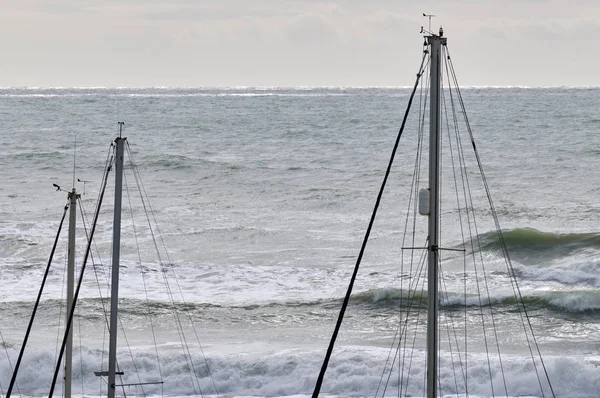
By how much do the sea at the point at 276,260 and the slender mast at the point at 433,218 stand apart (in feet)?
25.5

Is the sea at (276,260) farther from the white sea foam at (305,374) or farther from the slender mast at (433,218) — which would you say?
the slender mast at (433,218)

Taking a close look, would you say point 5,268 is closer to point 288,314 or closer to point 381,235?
point 288,314

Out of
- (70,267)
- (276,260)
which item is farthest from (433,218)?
(276,260)

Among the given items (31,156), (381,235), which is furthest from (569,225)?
(31,156)

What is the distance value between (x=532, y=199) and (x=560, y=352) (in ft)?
78.7

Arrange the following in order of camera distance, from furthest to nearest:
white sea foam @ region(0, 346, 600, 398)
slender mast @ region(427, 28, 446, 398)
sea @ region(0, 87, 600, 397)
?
sea @ region(0, 87, 600, 397) < white sea foam @ region(0, 346, 600, 398) < slender mast @ region(427, 28, 446, 398)

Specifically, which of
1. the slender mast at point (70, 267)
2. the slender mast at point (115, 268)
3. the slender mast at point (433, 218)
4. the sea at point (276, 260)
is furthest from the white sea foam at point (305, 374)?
the slender mast at point (433, 218)

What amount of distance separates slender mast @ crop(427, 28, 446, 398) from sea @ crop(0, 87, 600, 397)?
306 inches

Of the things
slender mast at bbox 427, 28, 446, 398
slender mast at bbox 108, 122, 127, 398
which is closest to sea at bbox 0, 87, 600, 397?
slender mast at bbox 108, 122, 127, 398

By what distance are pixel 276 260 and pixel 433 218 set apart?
88.6ft

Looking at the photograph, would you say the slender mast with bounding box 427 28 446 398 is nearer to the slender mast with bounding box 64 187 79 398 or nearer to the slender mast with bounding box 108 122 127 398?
the slender mast with bounding box 108 122 127 398

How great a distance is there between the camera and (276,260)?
3975 centimetres

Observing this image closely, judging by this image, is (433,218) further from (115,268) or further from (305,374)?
(305,374)

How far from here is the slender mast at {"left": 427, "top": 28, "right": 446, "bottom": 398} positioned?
12.8 meters
